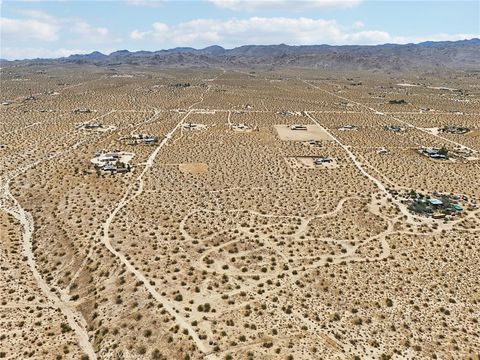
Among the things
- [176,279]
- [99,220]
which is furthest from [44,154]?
[176,279]

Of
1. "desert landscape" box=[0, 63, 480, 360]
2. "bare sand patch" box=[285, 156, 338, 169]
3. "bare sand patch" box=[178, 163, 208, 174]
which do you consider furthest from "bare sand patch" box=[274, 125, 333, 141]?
"bare sand patch" box=[178, 163, 208, 174]

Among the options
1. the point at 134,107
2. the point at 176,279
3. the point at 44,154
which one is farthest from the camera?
the point at 134,107

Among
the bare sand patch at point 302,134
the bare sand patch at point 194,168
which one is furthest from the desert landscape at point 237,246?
the bare sand patch at point 302,134

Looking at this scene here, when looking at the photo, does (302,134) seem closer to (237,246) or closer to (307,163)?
(307,163)

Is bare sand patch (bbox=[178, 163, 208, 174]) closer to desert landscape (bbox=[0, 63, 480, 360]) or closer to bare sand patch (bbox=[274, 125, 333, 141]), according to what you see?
desert landscape (bbox=[0, 63, 480, 360])

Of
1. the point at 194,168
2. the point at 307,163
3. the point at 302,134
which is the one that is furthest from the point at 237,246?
the point at 302,134

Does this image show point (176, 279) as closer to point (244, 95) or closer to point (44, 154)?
point (44, 154)
